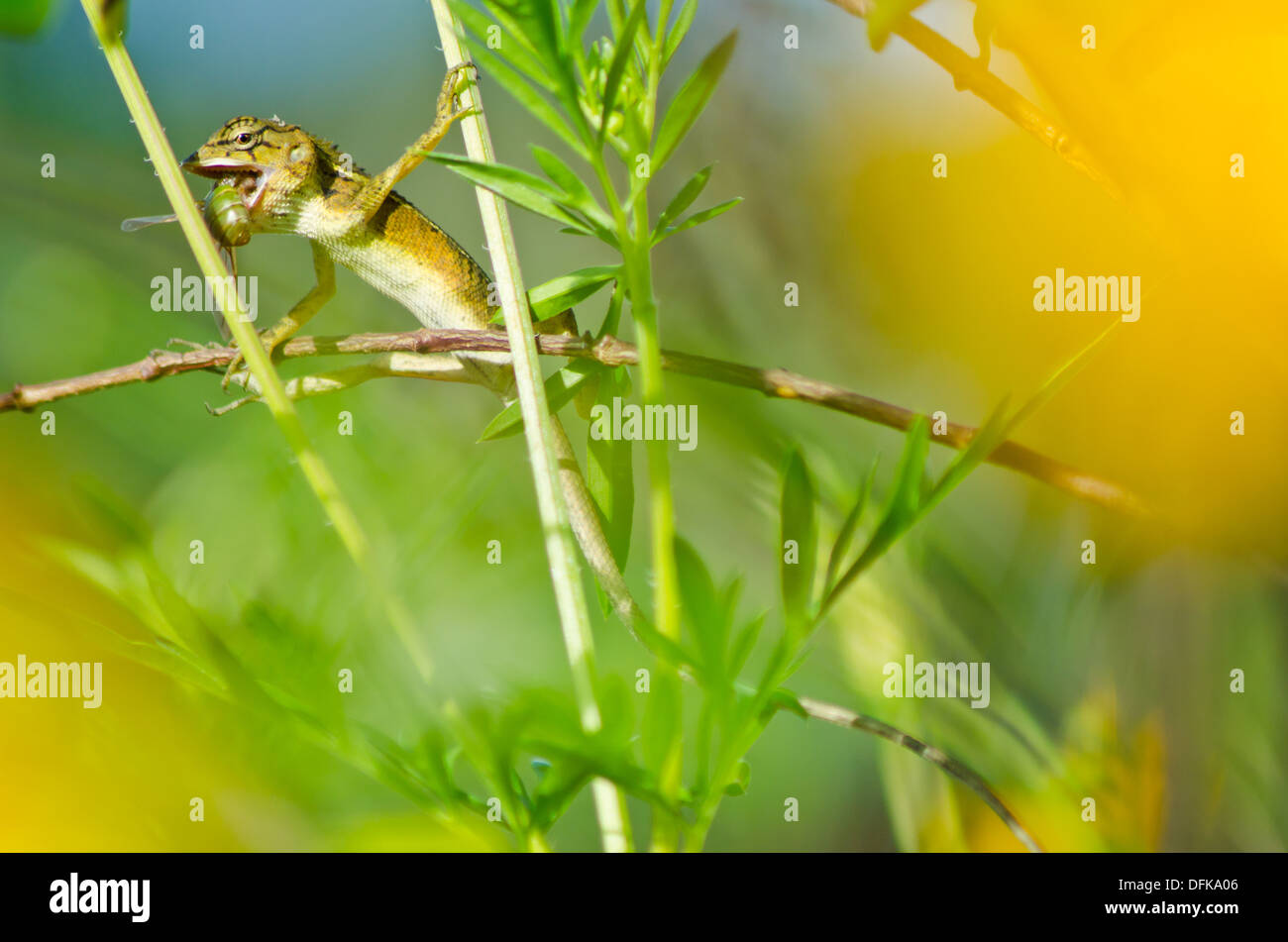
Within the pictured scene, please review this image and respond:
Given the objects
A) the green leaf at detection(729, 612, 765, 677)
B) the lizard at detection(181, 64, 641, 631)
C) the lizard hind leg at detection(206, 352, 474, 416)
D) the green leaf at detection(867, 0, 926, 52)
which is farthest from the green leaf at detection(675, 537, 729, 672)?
the lizard at detection(181, 64, 641, 631)

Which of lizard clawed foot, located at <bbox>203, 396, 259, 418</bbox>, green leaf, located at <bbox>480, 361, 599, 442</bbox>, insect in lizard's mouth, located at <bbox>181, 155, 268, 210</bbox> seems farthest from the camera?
insect in lizard's mouth, located at <bbox>181, 155, 268, 210</bbox>

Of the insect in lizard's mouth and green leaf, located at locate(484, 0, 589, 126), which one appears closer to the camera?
green leaf, located at locate(484, 0, 589, 126)

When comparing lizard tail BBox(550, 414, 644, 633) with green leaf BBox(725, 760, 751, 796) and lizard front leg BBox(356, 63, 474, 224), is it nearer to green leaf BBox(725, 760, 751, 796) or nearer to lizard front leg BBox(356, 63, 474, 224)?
green leaf BBox(725, 760, 751, 796)

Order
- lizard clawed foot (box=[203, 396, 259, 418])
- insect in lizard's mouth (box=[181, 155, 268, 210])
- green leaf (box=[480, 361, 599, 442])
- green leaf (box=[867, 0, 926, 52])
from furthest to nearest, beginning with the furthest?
insect in lizard's mouth (box=[181, 155, 268, 210]) → lizard clawed foot (box=[203, 396, 259, 418]) → green leaf (box=[480, 361, 599, 442]) → green leaf (box=[867, 0, 926, 52])

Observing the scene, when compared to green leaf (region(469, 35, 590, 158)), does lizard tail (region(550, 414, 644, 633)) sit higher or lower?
lower

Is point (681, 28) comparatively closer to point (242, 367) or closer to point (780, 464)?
point (780, 464)

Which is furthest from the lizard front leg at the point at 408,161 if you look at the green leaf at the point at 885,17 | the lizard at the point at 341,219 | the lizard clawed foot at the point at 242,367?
the green leaf at the point at 885,17
